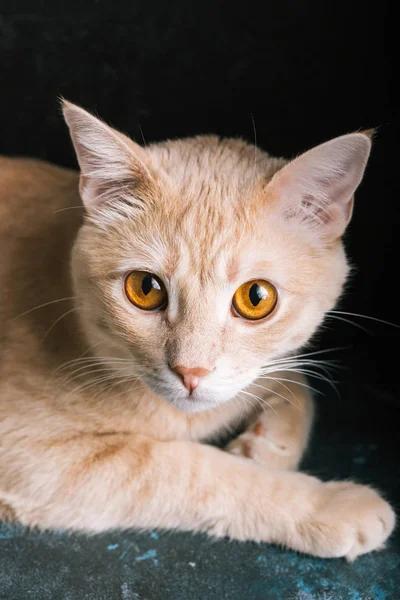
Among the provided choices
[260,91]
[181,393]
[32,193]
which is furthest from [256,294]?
[260,91]

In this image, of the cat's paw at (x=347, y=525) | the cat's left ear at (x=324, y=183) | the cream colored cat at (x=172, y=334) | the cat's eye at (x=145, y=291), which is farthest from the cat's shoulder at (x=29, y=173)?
the cat's paw at (x=347, y=525)

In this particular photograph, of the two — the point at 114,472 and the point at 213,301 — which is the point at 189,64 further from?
the point at 114,472

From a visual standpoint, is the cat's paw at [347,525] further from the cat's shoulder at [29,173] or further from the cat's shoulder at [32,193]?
the cat's shoulder at [29,173]

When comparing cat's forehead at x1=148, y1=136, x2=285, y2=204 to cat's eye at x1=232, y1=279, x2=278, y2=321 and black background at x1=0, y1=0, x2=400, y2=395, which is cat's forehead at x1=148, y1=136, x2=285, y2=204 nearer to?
cat's eye at x1=232, y1=279, x2=278, y2=321

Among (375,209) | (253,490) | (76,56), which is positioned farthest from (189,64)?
(253,490)

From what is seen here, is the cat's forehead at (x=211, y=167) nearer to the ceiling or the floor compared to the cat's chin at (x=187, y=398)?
nearer to the ceiling

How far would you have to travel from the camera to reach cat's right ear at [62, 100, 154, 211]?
4.69ft

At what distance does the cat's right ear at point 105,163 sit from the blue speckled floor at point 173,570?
675 mm

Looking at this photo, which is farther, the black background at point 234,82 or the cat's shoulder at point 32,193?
the black background at point 234,82

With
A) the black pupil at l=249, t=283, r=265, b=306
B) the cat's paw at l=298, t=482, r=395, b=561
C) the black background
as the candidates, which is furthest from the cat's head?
the black background

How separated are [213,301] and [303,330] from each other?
24cm

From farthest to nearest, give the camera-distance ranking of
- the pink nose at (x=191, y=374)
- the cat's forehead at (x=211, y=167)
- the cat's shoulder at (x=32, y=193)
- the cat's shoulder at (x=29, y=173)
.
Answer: the cat's shoulder at (x=29, y=173)
the cat's shoulder at (x=32, y=193)
the cat's forehead at (x=211, y=167)
the pink nose at (x=191, y=374)

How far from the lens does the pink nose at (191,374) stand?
138 cm

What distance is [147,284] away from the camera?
1485 millimetres
